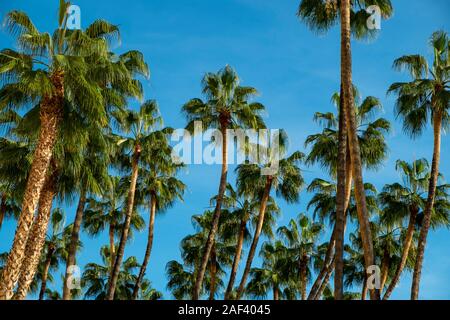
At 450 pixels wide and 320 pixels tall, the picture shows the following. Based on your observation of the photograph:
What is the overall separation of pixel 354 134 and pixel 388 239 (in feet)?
69.7

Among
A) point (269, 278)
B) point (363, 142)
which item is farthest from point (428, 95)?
point (269, 278)

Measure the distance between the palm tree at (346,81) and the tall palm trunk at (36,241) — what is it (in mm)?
10488

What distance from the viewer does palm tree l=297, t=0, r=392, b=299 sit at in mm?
18484

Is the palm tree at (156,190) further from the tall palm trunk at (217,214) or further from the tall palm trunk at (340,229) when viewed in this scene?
the tall palm trunk at (340,229)

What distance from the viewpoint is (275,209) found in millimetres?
41438

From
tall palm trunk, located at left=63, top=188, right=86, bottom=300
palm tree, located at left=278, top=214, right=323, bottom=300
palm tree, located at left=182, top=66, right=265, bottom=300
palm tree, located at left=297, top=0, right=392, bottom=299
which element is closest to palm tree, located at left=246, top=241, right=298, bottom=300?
palm tree, located at left=278, top=214, right=323, bottom=300

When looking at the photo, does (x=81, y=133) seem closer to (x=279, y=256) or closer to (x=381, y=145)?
(x=381, y=145)

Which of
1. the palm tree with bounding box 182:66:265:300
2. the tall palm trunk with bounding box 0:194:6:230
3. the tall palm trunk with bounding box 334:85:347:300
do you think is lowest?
the tall palm trunk with bounding box 334:85:347:300

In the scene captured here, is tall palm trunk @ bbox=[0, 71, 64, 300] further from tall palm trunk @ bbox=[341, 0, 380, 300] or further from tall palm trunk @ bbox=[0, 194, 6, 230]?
tall palm trunk @ bbox=[0, 194, 6, 230]

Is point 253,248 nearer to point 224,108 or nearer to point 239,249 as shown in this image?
point 239,249

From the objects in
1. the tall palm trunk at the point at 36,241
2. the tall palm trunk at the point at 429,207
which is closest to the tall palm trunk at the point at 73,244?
the tall palm trunk at the point at 36,241

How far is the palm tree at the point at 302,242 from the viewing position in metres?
43.6
